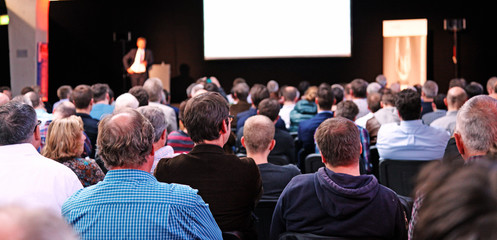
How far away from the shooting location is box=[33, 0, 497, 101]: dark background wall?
1296 cm

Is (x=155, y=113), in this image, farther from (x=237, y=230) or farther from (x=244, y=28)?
(x=244, y=28)

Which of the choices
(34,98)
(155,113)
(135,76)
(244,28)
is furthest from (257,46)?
(155,113)

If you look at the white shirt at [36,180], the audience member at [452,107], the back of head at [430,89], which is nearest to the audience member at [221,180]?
the white shirt at [36,180]

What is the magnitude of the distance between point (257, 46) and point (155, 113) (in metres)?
9.98

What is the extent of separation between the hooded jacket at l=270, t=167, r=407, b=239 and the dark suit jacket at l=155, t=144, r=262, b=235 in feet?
1.12

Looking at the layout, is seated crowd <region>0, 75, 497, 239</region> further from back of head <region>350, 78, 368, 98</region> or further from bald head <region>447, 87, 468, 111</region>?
back of head <region>350, 78, 368, 98</region>

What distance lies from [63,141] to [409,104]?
2628mm

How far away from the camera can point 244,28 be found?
43.3ft

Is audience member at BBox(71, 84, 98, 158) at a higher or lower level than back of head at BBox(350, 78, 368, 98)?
lower

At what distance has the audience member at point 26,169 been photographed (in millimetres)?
2432

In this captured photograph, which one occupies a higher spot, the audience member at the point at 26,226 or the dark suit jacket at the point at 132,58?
the dark suit jacket at the point at 132,58

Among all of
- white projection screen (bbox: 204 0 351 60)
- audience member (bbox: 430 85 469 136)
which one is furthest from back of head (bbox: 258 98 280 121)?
white projection screen (bbox: 204 0 351 60)

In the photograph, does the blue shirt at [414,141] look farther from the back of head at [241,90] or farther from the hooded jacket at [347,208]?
the back of head at [241,90]

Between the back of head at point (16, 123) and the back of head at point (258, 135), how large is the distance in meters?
1.34
